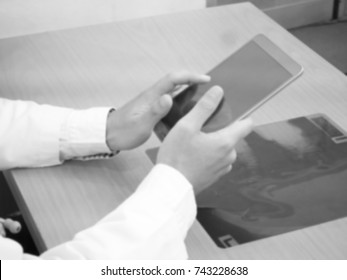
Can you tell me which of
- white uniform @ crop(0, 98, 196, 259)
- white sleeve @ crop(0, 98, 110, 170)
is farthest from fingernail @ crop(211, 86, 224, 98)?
white sleeve @ crop(0, 98, 110, 170)

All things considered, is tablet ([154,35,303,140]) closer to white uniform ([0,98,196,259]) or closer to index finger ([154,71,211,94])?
index finger ([154,71,211,94])

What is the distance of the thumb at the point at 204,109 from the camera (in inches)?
32.0

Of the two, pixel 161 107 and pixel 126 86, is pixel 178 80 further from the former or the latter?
pixel 126 86

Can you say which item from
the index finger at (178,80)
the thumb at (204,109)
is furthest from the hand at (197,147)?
the index finger at (178,80)

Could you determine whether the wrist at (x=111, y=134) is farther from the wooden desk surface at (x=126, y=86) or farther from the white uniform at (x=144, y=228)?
the white uniform at (x=144, y=228)

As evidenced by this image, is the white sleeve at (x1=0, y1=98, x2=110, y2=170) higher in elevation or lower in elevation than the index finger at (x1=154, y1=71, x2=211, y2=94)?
lower

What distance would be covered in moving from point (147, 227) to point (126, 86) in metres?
0.47

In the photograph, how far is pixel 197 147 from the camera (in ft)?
2.65

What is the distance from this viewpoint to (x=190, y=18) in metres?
1.41

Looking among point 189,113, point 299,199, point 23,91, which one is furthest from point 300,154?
point 23,91

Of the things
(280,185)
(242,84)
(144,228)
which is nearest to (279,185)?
(280,185)

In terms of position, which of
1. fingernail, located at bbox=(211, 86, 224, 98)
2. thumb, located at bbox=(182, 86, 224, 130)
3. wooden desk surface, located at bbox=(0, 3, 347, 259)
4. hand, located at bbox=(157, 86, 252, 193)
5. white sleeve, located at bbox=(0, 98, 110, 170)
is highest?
fingernail, located at bbox=(211, 86, 224, 98)

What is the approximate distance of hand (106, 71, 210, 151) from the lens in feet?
3.01

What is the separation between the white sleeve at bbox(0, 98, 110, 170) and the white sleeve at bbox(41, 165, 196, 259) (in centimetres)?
21
